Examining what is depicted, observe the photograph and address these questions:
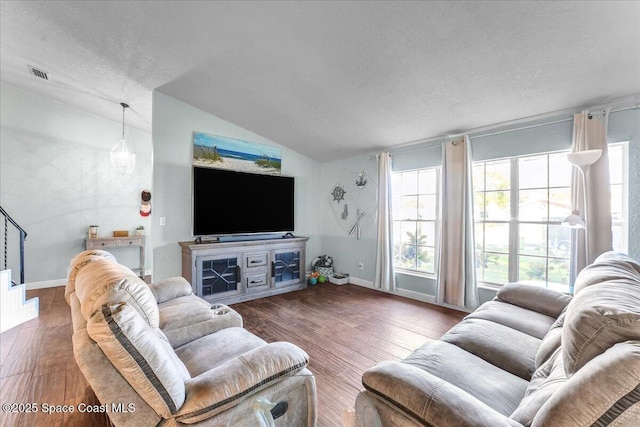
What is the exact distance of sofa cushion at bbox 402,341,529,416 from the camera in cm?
118

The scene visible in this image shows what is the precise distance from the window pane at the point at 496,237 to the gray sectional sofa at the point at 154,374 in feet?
9.88

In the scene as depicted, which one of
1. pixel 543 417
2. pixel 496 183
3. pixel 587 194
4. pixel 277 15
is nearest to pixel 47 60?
pixel 277 15

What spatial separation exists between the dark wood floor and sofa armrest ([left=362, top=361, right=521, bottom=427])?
32.4 inches

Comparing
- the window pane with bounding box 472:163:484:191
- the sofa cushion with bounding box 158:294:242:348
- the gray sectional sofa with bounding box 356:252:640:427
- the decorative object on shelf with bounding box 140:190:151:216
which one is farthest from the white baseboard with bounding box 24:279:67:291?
the window pane with bounding box 472:163:484:191

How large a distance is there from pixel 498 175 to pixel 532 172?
1.08ft

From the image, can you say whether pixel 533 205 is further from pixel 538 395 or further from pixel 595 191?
pixel 538 395

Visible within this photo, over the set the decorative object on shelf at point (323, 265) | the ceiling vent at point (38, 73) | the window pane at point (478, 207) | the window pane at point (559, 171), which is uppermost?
the ceiling vent at point (38, 73)

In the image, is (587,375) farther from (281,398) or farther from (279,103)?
(279,103)

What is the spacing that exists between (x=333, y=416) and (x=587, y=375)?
1.41m

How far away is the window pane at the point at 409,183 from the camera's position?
4066mm

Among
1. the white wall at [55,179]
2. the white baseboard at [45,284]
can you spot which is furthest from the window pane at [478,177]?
the white baseboard at [45,284]

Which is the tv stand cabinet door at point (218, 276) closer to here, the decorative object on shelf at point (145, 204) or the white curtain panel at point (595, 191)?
the decorative object on shelf at point (145, 204)

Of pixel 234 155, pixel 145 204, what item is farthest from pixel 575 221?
pixel 145 204

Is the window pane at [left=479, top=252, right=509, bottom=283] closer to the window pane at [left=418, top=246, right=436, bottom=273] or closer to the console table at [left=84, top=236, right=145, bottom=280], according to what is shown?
the window pane at [left=418, top=246, right=436, bottom=273]
